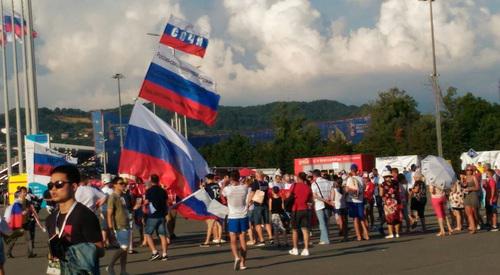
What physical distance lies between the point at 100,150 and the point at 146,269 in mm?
67282

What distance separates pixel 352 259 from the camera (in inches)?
613

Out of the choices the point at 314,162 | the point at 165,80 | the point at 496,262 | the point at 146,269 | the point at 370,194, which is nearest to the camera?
the point at 496,262

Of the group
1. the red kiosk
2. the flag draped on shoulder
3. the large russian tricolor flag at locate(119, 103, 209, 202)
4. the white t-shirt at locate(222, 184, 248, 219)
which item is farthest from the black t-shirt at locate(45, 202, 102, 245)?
the red kiosk

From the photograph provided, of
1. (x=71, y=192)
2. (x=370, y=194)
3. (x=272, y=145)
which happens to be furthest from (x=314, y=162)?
(x=71, y=192)

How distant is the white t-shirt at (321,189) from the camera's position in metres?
19.0

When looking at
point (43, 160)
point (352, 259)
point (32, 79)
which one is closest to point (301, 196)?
point (352, 259)

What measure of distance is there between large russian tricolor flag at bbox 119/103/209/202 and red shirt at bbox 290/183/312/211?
2437 millimetres

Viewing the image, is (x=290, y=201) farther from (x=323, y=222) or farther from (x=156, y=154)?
(x=156, y=154)

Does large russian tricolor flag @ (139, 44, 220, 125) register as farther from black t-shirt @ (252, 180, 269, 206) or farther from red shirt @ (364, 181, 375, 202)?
red shirt @ (364, 181, 375, 202)

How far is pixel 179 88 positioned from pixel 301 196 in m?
4.24

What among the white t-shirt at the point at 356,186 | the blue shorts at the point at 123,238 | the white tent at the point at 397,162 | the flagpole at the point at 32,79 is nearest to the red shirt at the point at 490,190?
the white t-shirt at the point at 356,186

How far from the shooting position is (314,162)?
52.4 m

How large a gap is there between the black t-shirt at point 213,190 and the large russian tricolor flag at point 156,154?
902 mm

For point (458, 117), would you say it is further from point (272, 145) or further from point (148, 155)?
point (148, 155)
